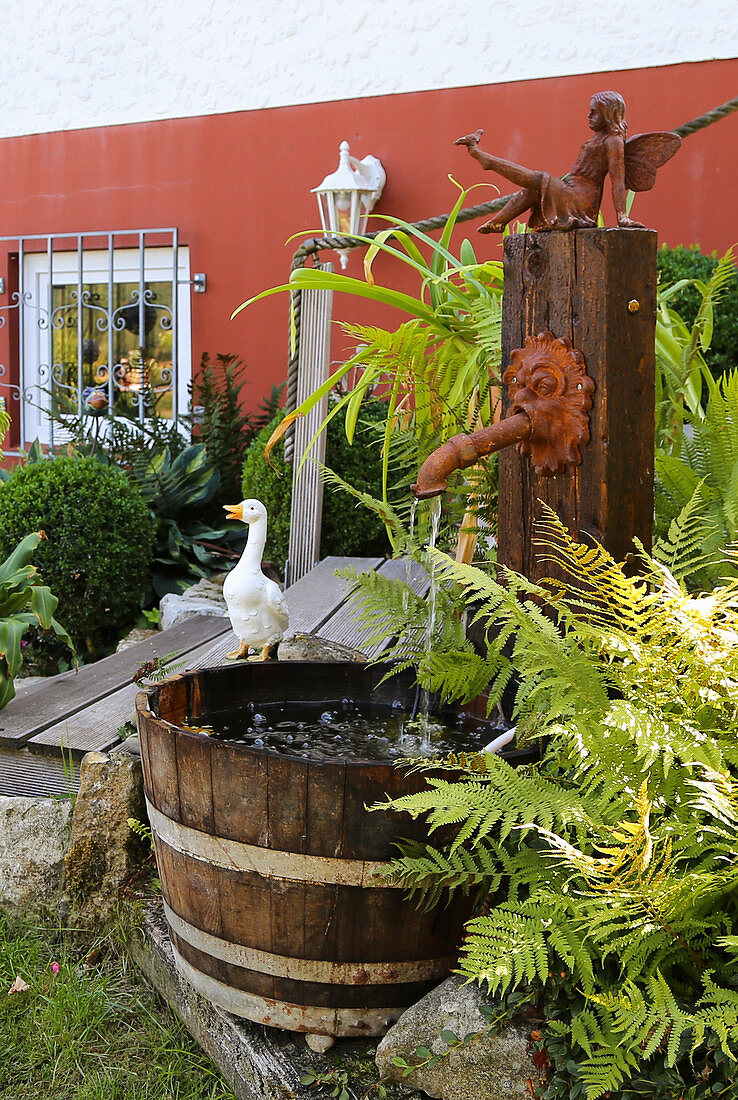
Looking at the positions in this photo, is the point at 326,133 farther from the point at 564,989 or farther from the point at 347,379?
the point at 564,989

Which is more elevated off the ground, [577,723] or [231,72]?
[231,72]

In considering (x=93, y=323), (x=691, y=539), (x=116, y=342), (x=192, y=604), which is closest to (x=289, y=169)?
(x=116, y=342)

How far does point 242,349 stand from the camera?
6.99 meters

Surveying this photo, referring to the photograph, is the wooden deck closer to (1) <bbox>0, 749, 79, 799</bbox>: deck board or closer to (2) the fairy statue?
(1) <bbox>0, 749, 79, 799</bbox>: deck board

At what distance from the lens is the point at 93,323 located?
309 inches

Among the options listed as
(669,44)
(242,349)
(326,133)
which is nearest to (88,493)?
(242,349)

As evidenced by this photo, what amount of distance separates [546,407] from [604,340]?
16 cm

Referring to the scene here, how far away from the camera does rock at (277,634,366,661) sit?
3.20 meters

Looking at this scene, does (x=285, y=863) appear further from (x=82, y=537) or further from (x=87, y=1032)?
(x=82, y=537)

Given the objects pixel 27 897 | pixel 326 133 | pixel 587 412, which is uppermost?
pixel 326 133

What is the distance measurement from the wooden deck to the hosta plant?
0.18 m

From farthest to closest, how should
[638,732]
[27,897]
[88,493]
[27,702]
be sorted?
[88,493] < [27,702] < [27,897] < [638,732]

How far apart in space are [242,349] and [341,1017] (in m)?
5.60

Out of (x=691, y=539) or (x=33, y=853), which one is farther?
(x=33, y=853)
